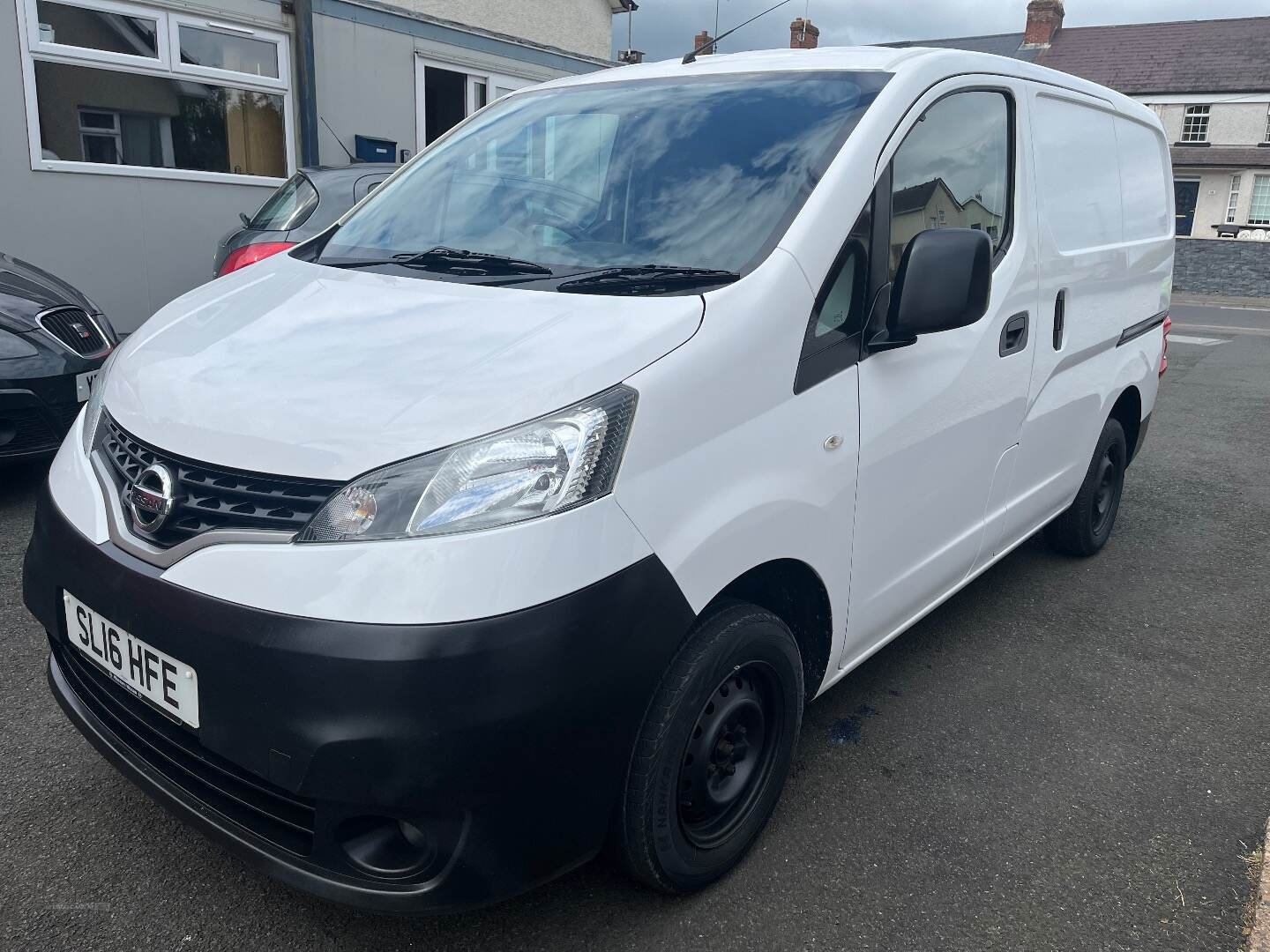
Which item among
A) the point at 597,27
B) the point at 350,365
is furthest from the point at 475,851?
the point at 597,27

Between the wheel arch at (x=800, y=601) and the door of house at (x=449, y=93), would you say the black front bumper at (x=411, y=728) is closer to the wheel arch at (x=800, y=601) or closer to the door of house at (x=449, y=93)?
the wheel arch at (x=800, y=601)

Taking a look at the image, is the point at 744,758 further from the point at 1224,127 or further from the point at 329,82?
the point at 1224,127

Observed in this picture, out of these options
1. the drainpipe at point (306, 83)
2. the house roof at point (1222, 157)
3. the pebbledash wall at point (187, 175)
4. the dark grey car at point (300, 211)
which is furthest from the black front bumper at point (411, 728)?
the house roof at point (1222, 157)

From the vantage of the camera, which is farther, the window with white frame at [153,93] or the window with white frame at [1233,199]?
the window with white frame at [1233,199]

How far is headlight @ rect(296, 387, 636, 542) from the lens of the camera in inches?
65.8

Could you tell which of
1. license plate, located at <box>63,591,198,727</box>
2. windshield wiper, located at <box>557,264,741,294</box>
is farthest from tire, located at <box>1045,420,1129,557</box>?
license plate, located at <box>63,591,198,727</box>

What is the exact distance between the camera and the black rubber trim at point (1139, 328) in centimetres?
396

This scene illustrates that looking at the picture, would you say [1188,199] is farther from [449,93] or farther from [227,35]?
[227,35]

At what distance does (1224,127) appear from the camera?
4091 cm

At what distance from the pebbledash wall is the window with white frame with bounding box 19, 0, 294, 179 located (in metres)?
0.08

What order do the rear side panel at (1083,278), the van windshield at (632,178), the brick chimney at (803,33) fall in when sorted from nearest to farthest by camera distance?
the van windshield at (632,178), the rear side panel at (1083,278), the brick chimney at (803,33)

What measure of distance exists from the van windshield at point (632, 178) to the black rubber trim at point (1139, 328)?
2.04m

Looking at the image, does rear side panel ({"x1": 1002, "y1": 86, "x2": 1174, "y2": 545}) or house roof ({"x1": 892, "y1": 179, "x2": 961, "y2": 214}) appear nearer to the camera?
house roof ({"x1": 892, "y1": 179, "x2": 961, "y2": 214})

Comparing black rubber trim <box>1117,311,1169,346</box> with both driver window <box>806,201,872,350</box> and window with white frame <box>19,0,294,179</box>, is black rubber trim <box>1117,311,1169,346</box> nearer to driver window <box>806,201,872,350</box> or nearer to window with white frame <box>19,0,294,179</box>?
driver window <box>806,201,872,350</box>
